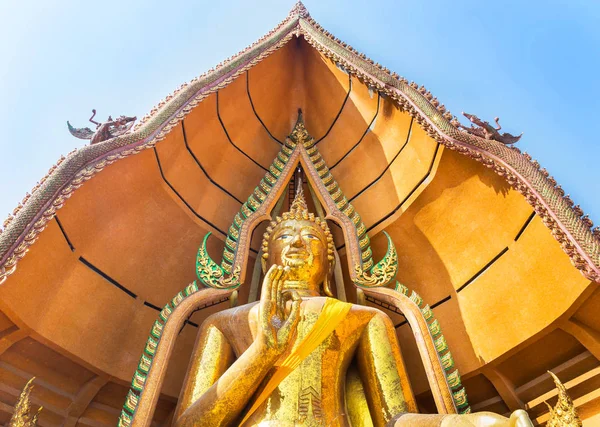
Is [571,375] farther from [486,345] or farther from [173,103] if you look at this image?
[173,103]

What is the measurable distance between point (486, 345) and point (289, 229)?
5.62ft

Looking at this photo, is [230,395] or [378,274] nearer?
[230,395]

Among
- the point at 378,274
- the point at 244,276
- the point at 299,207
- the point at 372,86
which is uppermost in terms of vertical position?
the point at 372,86

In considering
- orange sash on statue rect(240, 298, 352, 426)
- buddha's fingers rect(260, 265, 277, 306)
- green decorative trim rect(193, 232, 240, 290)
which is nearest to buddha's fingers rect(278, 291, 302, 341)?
buddha's fingers rect(260, 265, 277, 306)

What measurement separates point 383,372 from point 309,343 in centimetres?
48

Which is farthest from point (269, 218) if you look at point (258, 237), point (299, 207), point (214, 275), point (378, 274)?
point (378, 274)

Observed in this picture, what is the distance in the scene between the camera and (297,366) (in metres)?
3.02

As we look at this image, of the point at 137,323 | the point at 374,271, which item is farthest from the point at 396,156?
the point at 137,323

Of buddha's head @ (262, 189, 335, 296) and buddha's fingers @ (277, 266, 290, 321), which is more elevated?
buddha's head @ (262, 189, 335, 296)

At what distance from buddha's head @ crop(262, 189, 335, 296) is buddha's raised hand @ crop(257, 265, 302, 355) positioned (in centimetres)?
109

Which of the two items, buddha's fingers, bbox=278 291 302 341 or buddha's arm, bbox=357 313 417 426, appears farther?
buddha's arm, bbox=357 313 417 426

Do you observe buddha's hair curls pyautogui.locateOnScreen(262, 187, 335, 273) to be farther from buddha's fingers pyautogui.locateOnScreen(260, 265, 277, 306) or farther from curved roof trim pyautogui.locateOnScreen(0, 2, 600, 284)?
buddha's fingers pyautogui.locateOnScreen(260, 265, 277, 306)

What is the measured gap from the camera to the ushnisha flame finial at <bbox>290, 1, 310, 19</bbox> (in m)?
5.95

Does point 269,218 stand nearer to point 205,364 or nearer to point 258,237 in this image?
point 258,237
